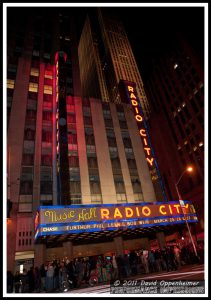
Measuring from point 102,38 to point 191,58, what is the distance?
98.7 meters

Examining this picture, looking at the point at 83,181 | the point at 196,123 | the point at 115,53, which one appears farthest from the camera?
the point at 115,53

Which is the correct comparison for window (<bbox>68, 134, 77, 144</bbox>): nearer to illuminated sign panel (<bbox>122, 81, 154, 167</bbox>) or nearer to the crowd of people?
illuminated sign panel (<bbox>122, 81, 154, 167</bbox>)

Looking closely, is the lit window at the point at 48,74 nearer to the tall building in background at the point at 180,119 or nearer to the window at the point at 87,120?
the window at the point at 87,120

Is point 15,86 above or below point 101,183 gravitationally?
above

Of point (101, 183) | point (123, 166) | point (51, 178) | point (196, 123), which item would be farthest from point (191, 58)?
point (51, 178)

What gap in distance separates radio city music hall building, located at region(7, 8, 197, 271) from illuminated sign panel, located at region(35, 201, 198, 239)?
10 cm

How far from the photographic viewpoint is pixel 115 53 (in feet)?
409

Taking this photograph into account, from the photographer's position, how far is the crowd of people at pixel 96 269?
14.0 meters

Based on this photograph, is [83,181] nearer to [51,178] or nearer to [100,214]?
[51,178]

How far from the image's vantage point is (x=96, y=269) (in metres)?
16.9

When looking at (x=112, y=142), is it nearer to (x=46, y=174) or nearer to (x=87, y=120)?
(x=87, y=120)

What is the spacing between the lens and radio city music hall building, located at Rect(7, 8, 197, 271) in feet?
79.0

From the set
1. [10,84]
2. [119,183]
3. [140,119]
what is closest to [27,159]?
[119,183]

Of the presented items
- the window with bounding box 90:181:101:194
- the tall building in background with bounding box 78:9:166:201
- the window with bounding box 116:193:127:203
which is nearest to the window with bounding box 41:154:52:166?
the window with bounding box 90:181:101:194
